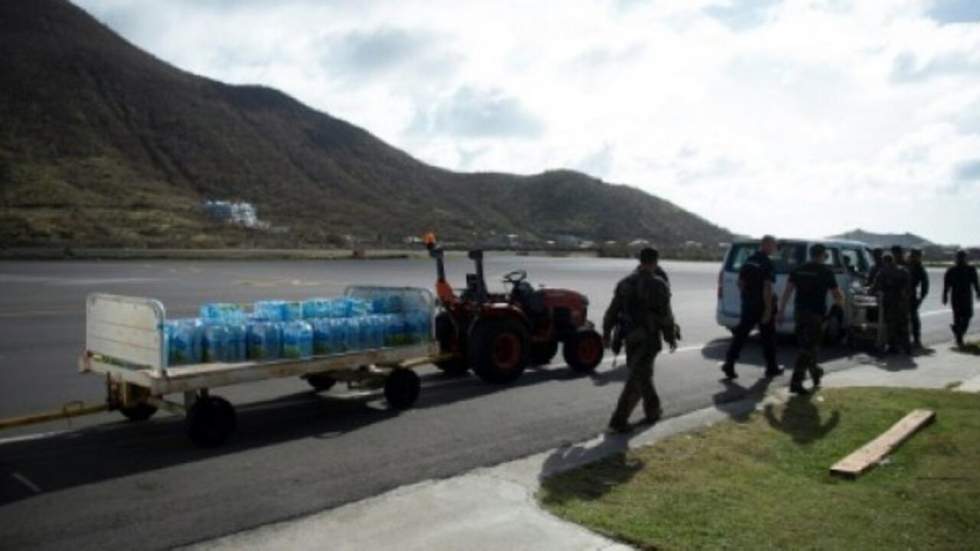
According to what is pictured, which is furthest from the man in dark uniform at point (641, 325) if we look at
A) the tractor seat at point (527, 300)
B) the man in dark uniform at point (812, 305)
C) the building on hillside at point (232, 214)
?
the building on hillside at point (232, 214)

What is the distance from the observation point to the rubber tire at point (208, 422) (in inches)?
302

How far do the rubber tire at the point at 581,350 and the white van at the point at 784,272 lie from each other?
3940mm

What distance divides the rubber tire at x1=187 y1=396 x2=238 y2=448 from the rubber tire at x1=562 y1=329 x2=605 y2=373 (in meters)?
5.46

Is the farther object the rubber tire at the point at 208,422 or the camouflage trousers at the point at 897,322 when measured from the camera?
the camouflage trousers at the point at 897,322

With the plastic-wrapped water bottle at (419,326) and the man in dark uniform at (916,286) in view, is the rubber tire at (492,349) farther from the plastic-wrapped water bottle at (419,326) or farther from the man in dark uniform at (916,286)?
the man in dark uniform at (916,286)

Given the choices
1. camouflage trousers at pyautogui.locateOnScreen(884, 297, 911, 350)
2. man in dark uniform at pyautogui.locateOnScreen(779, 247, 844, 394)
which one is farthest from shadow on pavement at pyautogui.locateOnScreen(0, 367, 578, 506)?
camouflage trousers at pyautogui.locateOnScreen(884, 297, 911, 350)

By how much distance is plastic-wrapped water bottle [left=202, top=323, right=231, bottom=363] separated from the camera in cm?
795

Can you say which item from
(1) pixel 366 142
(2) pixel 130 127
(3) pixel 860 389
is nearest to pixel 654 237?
(1) pixel 366 142

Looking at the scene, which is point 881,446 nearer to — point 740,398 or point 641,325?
point 641,325

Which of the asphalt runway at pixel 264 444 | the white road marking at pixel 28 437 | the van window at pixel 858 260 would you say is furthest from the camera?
the van window at pixel 858 260

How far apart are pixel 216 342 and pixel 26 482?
1.98 metres

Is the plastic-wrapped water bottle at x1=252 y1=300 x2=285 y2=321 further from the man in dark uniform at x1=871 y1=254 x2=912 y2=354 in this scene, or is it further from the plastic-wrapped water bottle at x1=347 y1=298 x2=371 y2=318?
the man in dark uniform at x1=871 y1=254 x2=912 y2=354

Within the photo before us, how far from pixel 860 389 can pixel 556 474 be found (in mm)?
5411

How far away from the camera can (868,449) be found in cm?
748
